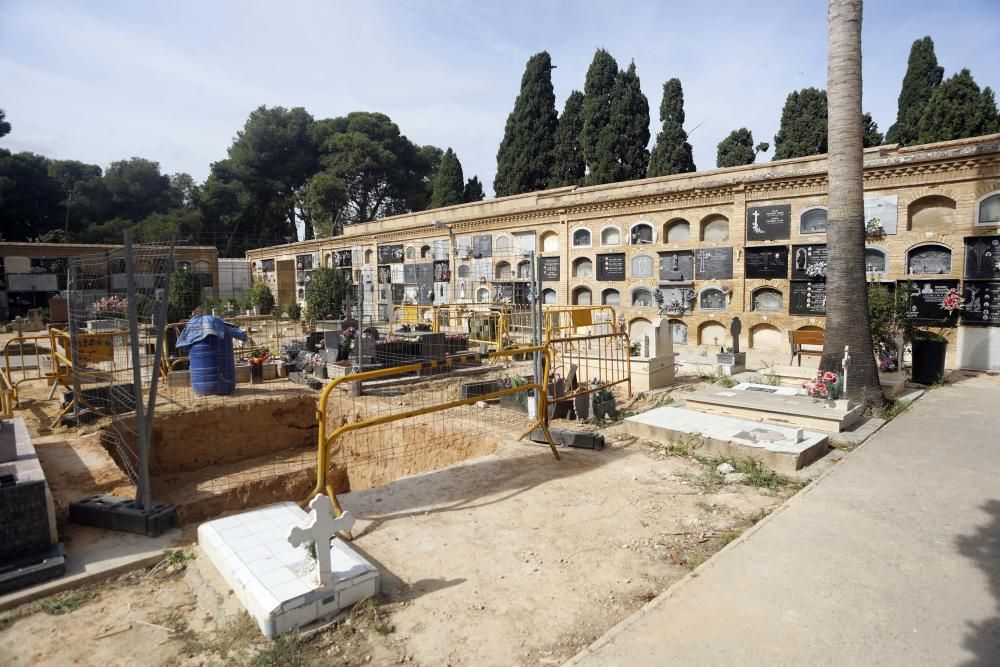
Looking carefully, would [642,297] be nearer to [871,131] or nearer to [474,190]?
[871,131]

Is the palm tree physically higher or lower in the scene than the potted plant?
higher

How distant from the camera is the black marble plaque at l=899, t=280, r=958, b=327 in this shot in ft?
44.0

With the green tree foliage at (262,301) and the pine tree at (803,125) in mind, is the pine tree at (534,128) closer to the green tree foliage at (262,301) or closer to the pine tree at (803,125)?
the pine tree at (803,125)

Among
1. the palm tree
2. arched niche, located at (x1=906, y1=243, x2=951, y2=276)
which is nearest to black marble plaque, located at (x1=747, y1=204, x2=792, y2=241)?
arched niche, located at (x1=906, y1=243, x2=951, y2=276)

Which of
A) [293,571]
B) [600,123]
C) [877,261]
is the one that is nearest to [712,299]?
[877,261]

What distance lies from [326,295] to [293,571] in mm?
21541

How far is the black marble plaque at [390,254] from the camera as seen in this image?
28625 millimetres

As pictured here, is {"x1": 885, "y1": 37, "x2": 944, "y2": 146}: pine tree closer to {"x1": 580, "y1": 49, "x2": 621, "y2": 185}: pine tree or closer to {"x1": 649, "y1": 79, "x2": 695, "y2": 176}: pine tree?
{"x1": 649, "y1": 79, "x2": 695, "y2": 176}: pine tree

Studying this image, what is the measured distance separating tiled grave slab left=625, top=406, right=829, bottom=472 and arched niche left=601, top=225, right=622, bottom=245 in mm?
12863

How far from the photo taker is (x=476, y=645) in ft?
9.83

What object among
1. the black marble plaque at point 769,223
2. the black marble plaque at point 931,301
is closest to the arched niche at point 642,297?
the black marble plaque at point 769,223

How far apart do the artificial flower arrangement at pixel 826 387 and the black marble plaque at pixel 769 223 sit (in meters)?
9.33

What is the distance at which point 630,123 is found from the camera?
90.9ft

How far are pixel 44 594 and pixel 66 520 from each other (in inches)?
59.0
